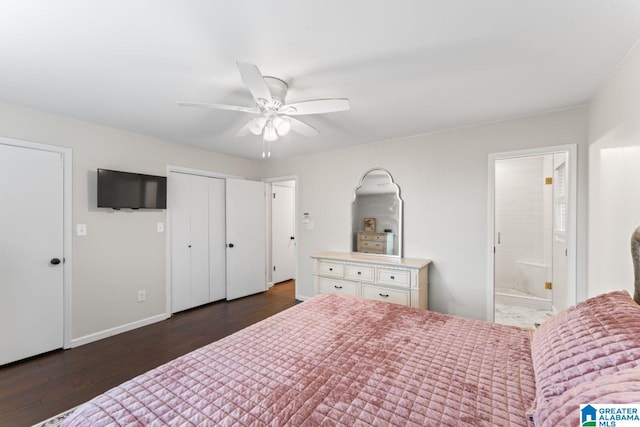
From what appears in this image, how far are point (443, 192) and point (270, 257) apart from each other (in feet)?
10.6

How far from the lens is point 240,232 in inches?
177

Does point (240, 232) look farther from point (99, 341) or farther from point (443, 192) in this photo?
point (443, 192)

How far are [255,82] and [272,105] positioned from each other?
325mm

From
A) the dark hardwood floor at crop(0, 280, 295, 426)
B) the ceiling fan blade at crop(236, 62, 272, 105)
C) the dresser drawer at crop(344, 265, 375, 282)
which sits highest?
the ceiling fan blade at crop(236, 62, 272, 105)

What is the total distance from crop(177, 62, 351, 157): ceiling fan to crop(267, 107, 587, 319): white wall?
157 centimetres

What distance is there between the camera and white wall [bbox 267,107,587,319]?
2.61 meters

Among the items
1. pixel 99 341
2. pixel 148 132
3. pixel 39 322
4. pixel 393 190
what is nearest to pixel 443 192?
pixel 393 190

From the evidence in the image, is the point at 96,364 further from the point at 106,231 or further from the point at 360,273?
the point at 360,273

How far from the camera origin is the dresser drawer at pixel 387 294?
3.09 meters

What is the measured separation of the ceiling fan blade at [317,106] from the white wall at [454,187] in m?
1.86

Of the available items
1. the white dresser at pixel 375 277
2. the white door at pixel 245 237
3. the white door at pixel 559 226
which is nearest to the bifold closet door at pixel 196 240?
the white door at pixel 245 237

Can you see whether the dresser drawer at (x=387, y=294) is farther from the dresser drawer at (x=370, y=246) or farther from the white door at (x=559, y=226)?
the white door at (x=559, y=226)

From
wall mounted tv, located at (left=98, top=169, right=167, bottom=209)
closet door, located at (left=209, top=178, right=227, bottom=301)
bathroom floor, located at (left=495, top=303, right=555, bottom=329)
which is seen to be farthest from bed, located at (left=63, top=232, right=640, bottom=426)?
closet door, located at (left=209, top=178, right=227, bottom=301)

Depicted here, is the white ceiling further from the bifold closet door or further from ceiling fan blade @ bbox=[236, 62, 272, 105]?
the bifold closet door
